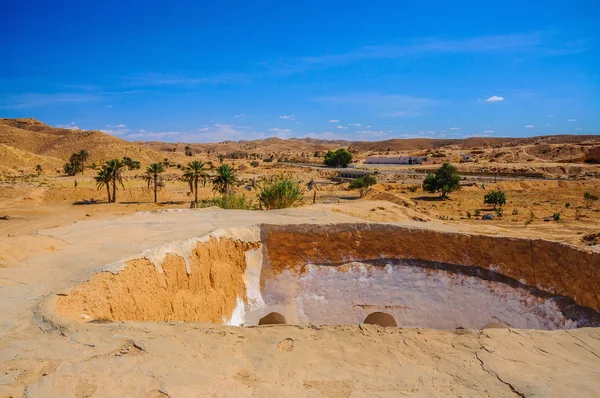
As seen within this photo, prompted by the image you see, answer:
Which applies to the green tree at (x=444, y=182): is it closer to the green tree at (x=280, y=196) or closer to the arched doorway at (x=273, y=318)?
the green tree at (x=280, y=196)

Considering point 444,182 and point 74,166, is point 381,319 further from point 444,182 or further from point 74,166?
point 74,166

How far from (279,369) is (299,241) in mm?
9396

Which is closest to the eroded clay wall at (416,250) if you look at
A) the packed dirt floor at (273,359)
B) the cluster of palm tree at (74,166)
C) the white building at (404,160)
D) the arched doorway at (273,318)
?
the arched doorway at (273,318)

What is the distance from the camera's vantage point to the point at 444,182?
4625cm

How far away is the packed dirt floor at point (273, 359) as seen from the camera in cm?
538

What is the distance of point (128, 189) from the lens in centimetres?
4775

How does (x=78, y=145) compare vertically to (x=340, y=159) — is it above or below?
above

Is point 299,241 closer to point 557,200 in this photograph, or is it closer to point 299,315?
point 299,315

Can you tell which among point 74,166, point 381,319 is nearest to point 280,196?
point 381,319

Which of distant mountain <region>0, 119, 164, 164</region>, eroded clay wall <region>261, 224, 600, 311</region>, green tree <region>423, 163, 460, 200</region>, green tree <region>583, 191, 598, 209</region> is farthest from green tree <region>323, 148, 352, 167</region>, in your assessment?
eroded clay wall <region>261, 224, 600, 311</region>

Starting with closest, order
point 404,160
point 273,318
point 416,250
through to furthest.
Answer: point 273,318
point 416,250
point 404,160

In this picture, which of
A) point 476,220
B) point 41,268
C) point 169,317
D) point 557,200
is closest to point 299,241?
point 169,317

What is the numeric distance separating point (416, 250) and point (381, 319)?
2.78 m

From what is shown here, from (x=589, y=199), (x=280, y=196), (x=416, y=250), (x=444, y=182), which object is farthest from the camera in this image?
(x=444, y=182)
